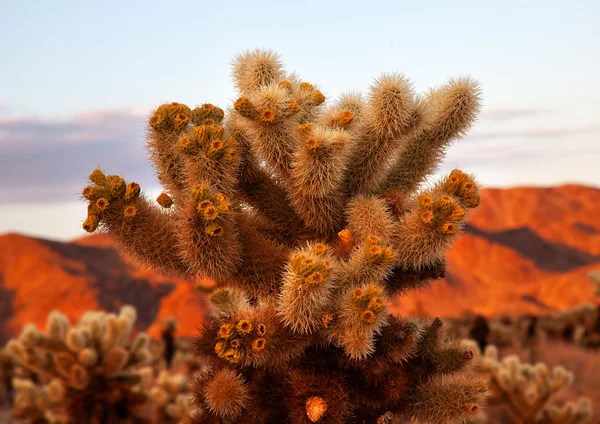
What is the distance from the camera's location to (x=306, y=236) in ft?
13.5

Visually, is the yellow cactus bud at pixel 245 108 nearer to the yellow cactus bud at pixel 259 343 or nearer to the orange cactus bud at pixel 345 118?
the orange cactus bud at pixel 345 118

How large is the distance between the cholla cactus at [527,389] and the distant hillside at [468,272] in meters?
13.4

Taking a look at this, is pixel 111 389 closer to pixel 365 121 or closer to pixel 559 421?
pixel 365 121

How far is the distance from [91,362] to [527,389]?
679 centimetres

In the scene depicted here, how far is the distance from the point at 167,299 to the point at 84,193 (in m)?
24.4

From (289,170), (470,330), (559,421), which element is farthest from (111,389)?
(470,330)

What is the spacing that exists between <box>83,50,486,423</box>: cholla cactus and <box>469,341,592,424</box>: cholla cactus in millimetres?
6123

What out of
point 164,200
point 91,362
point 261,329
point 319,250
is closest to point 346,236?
point 319,250

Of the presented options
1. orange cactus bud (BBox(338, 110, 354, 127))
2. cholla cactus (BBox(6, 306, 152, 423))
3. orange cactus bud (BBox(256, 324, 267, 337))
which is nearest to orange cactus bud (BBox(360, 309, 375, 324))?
orange cactus bud (BBox(256, 324, 267, 337))

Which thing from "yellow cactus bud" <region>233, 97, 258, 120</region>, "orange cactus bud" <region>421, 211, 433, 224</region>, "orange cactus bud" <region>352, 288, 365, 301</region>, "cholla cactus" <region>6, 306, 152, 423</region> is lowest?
"cholla cactus" <region>6, 306, 152, 423</region>

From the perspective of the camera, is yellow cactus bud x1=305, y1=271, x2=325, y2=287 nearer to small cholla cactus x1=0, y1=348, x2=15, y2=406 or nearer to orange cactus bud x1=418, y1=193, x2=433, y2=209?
orange cactus bud x1=418, y1=193, x2=433, y2=209

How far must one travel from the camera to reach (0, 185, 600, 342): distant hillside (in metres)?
26.2

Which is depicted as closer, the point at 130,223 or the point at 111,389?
the point at 130,223

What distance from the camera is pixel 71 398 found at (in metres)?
7.09
